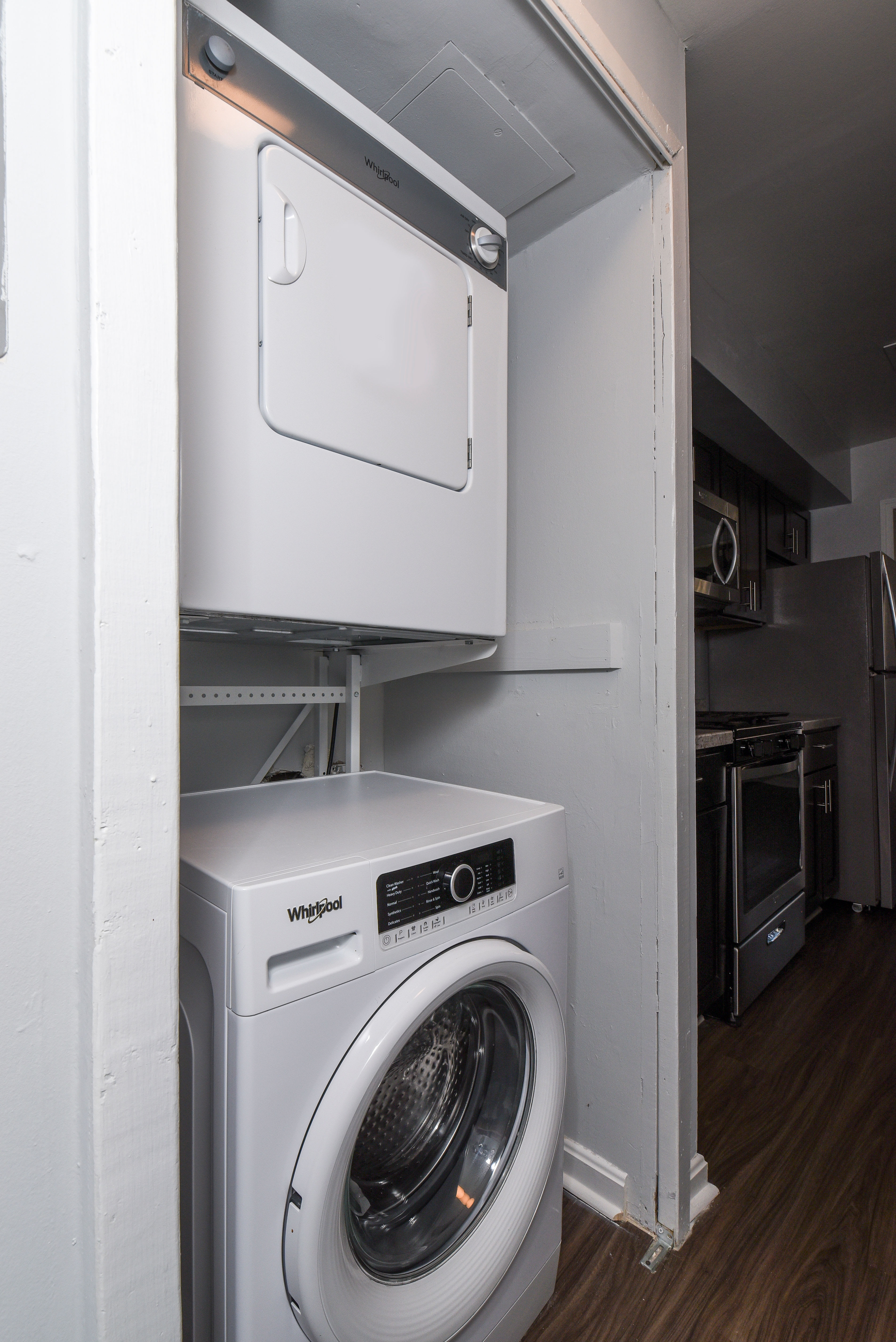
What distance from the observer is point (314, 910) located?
0.75 m

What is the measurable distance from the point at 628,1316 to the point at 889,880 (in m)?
2.57

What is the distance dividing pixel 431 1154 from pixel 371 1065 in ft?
1.33

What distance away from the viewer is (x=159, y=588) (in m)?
0.61

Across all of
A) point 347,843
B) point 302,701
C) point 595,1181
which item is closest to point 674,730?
point 347,843

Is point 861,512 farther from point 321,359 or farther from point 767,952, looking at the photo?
point 321,359

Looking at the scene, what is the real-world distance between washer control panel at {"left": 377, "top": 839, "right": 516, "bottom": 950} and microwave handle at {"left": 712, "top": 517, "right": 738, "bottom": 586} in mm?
2129

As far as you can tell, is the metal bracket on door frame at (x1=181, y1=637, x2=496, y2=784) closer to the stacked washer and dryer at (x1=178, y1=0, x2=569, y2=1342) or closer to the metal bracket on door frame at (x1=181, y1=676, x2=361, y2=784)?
the metal bracket on door frame at (x1=181, y1=676, x2=361, y2=784)

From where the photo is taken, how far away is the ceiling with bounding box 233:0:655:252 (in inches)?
41.6

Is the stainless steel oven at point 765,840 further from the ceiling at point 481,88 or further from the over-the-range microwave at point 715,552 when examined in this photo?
the ceiling at point 481,88

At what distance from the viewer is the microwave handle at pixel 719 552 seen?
274 centimetres

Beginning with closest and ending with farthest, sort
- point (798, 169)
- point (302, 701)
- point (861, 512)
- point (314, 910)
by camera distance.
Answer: point (314, 910)
point (302, 701)
point (798, 169)
point (861, 512)

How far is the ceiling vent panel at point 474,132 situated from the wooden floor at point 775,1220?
83.1 inches

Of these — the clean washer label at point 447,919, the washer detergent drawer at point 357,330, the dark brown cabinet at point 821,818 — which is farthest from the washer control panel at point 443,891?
the dark brown cabinet at point 821,818

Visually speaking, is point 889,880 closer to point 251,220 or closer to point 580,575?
point 580,575
